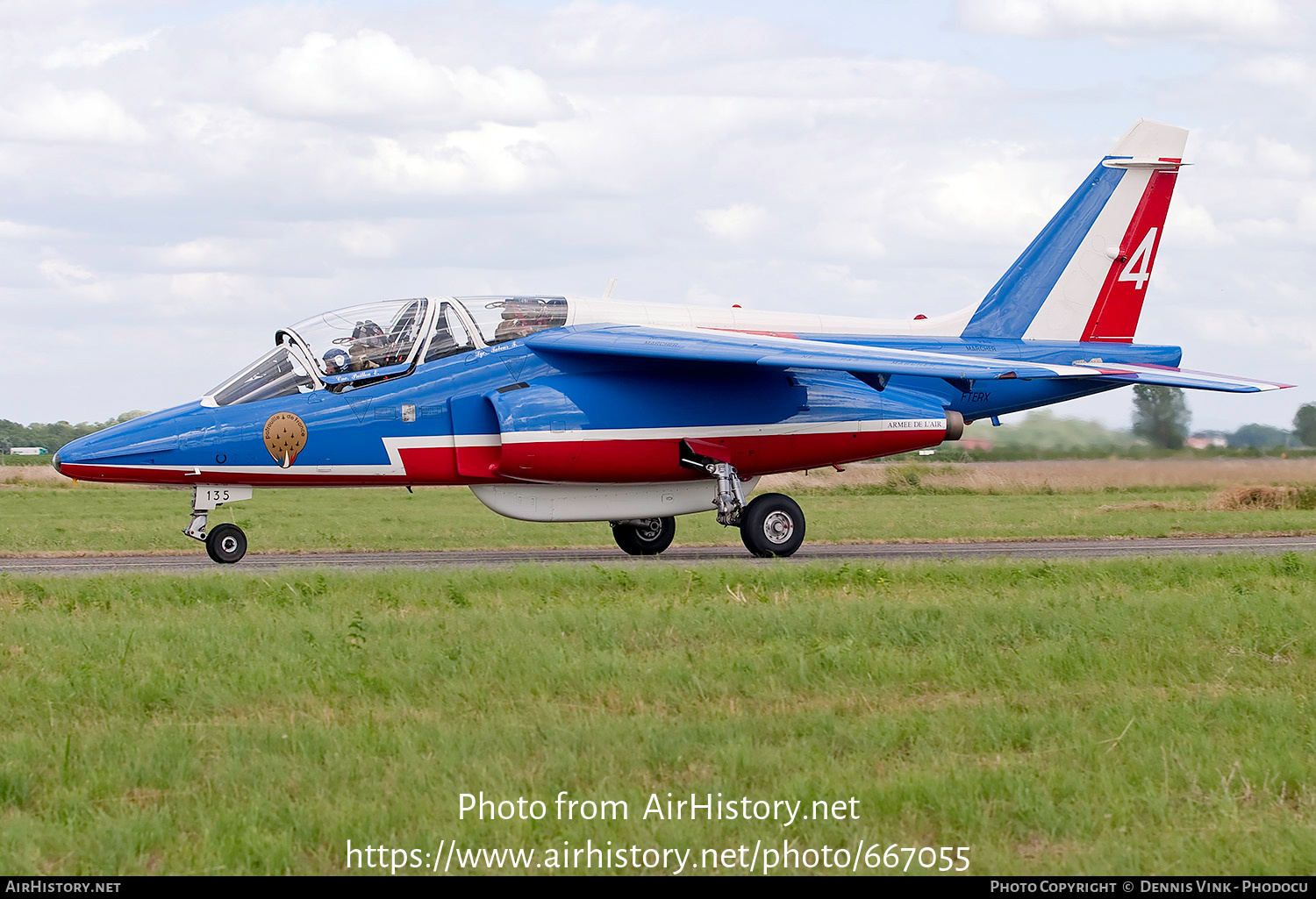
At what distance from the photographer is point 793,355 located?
15.8 metres

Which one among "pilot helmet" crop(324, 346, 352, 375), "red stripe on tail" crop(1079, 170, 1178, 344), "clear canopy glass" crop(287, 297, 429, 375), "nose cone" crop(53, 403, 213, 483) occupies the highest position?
"red stripe on tail" crop(1079, 170, 1178, 344)

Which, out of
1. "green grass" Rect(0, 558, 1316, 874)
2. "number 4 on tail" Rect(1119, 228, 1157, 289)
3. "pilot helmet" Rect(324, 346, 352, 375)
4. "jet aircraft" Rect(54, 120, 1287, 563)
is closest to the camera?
"green grass" Rect(0, 558, 1316, 874)

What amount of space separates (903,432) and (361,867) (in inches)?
547

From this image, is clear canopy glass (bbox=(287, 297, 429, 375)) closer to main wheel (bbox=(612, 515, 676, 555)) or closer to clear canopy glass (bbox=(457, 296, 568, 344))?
clear canopy glass (bbox=(457, 296, 568, 344))

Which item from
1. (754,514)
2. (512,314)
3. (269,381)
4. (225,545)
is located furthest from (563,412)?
(225,545)

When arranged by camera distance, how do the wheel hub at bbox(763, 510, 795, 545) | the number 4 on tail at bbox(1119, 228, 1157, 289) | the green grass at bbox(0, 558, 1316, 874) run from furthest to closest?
the number 4 on tail at bbox(1119, 228, 1157, 289), the wheel hub at bbox(763, 510, 795, 545), the green grass at bbox(0, 558, 1316, 874)

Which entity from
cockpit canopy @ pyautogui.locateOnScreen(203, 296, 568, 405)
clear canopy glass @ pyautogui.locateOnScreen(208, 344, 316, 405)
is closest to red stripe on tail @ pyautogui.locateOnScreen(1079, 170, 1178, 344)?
cockpit canopy @ pyautogui.locateOnScreen(203, 296, 568, 405)

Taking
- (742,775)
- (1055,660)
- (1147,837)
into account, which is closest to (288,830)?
(742,775)

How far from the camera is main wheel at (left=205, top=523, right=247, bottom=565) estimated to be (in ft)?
54.0

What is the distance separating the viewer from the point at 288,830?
5.34 m

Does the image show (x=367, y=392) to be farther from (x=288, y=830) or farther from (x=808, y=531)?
(x=288, y=830)

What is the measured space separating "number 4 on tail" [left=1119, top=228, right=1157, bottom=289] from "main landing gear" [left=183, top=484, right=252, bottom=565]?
547 inches

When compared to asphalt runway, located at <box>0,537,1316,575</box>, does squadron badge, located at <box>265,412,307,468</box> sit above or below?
above

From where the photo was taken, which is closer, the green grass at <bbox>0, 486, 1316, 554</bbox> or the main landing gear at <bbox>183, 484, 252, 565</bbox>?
the main landing gear at <bbox>183, 484, 252, 565</bbox>
